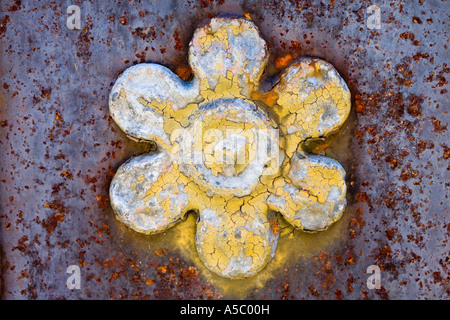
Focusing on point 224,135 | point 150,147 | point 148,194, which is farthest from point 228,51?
point 148,194

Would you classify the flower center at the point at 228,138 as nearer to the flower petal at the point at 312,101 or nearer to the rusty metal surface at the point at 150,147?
the flower petal at the point at 312,101

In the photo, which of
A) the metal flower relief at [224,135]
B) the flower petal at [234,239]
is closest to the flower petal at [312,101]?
the metal flower relief at [224,135]

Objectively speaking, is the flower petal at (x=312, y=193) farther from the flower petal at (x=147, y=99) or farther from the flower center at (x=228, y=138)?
the flower petal at (x=147, y=99)

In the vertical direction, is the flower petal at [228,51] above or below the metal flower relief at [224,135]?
above

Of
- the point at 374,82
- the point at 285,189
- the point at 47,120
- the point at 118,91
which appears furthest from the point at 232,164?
the point at 47,120

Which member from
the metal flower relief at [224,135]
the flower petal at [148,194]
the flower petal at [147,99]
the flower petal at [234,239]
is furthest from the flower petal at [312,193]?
the flower petal at [147,99]

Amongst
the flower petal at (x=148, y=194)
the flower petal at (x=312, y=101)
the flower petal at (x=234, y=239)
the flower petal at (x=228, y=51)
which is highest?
the flower petal at (x=228, y=51)

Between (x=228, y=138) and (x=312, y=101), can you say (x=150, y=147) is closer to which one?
(x=228, y=138)

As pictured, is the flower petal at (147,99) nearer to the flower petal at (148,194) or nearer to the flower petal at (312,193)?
the flower petal at (148,194)

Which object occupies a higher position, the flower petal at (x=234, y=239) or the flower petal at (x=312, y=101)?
the flower petal at (x=312, y=101)
